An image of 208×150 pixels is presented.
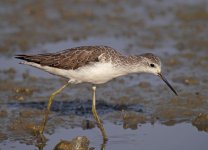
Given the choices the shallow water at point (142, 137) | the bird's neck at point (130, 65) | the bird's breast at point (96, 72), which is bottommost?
the shallow water at point (142, 137)

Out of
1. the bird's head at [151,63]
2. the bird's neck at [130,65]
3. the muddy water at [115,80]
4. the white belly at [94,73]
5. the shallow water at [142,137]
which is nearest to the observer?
the shallow water at [142,137]

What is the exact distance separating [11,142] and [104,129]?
5.62 ft

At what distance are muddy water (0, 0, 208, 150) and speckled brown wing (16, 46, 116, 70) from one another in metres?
1.18

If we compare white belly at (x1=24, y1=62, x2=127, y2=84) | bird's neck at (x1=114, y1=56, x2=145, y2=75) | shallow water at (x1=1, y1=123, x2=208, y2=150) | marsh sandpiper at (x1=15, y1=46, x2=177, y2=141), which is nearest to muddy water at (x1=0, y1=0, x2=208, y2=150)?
shallow water at (x1=1, y1=123, x2=208, y2=150)

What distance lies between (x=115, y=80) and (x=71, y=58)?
270 centimetres

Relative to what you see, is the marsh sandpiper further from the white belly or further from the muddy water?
the muddy water

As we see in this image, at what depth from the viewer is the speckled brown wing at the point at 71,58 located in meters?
11.0

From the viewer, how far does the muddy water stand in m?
11.1

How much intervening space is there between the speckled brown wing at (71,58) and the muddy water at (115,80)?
118 cm

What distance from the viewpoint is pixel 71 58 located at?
36.4ft

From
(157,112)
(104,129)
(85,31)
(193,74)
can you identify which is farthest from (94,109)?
(85,31)

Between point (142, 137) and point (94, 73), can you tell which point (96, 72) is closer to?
point (94, 73)

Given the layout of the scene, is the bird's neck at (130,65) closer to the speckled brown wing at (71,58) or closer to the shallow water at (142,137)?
the speckled brown wing at (71,58)

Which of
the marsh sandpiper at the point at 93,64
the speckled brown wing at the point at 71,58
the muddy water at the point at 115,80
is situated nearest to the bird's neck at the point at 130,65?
the marsh sandpiper at the point at 93,64
